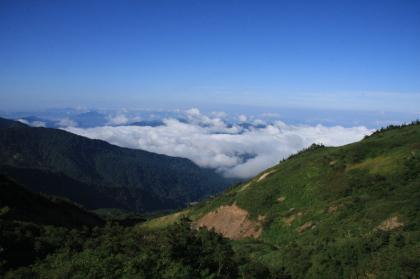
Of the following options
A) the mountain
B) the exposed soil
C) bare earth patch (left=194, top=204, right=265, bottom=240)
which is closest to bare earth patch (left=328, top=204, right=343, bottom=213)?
the mountain

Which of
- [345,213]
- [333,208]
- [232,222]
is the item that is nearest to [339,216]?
[345,213]

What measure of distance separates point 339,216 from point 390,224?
21.4ft

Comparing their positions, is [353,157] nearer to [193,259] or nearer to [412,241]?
[412,241]

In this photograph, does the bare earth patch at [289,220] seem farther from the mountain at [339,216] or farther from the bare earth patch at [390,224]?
the bare earth patch at [390,224]

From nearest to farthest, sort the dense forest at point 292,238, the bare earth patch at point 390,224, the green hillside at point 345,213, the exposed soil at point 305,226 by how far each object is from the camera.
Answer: the dense forest at point 292,238
the green hillside at point 345,213
the bare earth patch at point 390,224
the exposed soil at point 305,226

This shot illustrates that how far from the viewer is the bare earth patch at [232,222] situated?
38.2 m

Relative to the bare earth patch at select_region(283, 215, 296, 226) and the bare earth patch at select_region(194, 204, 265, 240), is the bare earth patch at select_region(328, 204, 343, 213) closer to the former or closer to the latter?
the bare earth patch at select_region(283, 215, 296, 226)

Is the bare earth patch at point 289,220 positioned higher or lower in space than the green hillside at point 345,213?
lower

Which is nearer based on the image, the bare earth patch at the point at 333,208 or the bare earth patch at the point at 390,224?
the bare earth patch at the point at 390,224

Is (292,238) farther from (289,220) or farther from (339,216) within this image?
(339,216)

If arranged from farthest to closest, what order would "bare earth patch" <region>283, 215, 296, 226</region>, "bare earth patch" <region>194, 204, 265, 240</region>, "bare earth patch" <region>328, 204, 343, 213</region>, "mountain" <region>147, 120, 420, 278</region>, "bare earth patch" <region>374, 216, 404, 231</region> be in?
"bare earth patch" <region>194, 204, 265, 240</region>
"bare earth patch" <region>283, 215, 296, 226</region>
"bare earth patch" <region>328, 204, 343, 213</region>
"bare earth patch" <region>374, 216, 404, 231</region>
"mountain" <region>147, 120, 420, 278</region>

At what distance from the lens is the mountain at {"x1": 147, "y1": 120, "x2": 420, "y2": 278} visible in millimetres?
18141

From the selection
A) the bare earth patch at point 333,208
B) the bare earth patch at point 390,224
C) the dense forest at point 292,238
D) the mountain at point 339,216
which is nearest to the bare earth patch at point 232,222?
the mountain at point 339,216

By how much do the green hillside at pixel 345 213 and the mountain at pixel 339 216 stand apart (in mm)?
68
